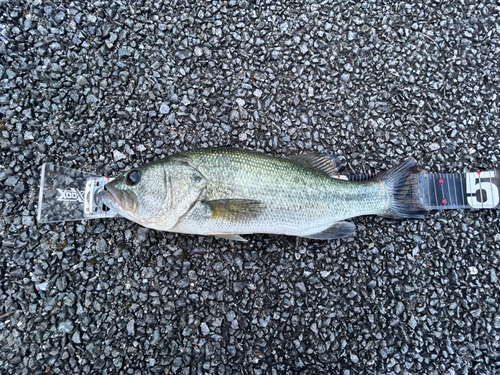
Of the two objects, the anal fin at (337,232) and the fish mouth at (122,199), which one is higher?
the fish mouth at (122,199)

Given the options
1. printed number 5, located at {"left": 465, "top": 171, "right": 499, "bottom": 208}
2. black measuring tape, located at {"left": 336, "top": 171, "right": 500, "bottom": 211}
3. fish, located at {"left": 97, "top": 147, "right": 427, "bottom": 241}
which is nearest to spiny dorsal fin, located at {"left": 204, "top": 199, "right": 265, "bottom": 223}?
fish, located at {"left": 97, "top": 147, "right": 427, "bottom": 241}

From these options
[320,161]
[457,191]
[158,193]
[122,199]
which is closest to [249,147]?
[320,161]

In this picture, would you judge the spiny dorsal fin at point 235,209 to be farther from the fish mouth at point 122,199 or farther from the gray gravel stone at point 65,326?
the gray gravel stone at point 65,326

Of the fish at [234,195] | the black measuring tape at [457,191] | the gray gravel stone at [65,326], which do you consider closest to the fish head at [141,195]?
the fish at [234,195]

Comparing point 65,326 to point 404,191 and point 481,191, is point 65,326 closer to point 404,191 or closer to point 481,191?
point 404,191

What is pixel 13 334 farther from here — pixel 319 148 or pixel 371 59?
pixel 371 59

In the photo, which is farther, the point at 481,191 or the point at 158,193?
the point at 481,191
